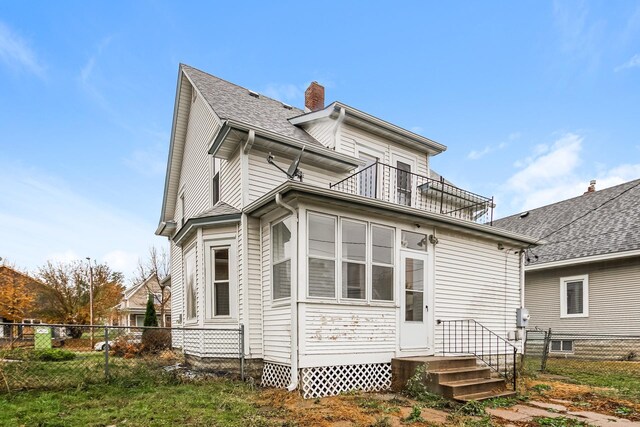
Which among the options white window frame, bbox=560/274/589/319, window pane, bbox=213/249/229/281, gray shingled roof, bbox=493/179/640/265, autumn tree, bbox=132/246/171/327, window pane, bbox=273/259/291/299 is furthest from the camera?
autumn tree, bbox=132/246/171/327

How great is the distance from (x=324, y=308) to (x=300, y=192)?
2077 mm

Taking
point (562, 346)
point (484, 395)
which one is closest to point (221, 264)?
point (484, 395)

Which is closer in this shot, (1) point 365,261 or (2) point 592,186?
(1) point 365,261

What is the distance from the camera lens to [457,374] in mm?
7211

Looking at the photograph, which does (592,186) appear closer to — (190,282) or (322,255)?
(322,255)

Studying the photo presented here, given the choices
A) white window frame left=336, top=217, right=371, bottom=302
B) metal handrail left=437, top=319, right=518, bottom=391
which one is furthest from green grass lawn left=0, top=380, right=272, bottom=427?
metal handrail left=437, top=319, right=518, bottom=391

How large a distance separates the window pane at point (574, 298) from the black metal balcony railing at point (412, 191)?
15.7ft

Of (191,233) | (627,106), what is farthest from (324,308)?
(627,106)

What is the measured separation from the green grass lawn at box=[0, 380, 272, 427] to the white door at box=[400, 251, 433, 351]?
3204 mm

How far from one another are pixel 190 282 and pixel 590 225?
49.4ft

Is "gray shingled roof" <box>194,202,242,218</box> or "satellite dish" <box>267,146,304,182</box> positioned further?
"gray shingled roof" <box>194,202,242,218</box>

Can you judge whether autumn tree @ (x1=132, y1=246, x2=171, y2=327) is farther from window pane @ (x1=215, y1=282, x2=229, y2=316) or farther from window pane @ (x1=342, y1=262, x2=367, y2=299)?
window pane @ (x1=342, y1=262, x2=367, y2=299)

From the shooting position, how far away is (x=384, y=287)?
26.5ft

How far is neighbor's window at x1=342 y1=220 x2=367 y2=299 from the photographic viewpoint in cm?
765
